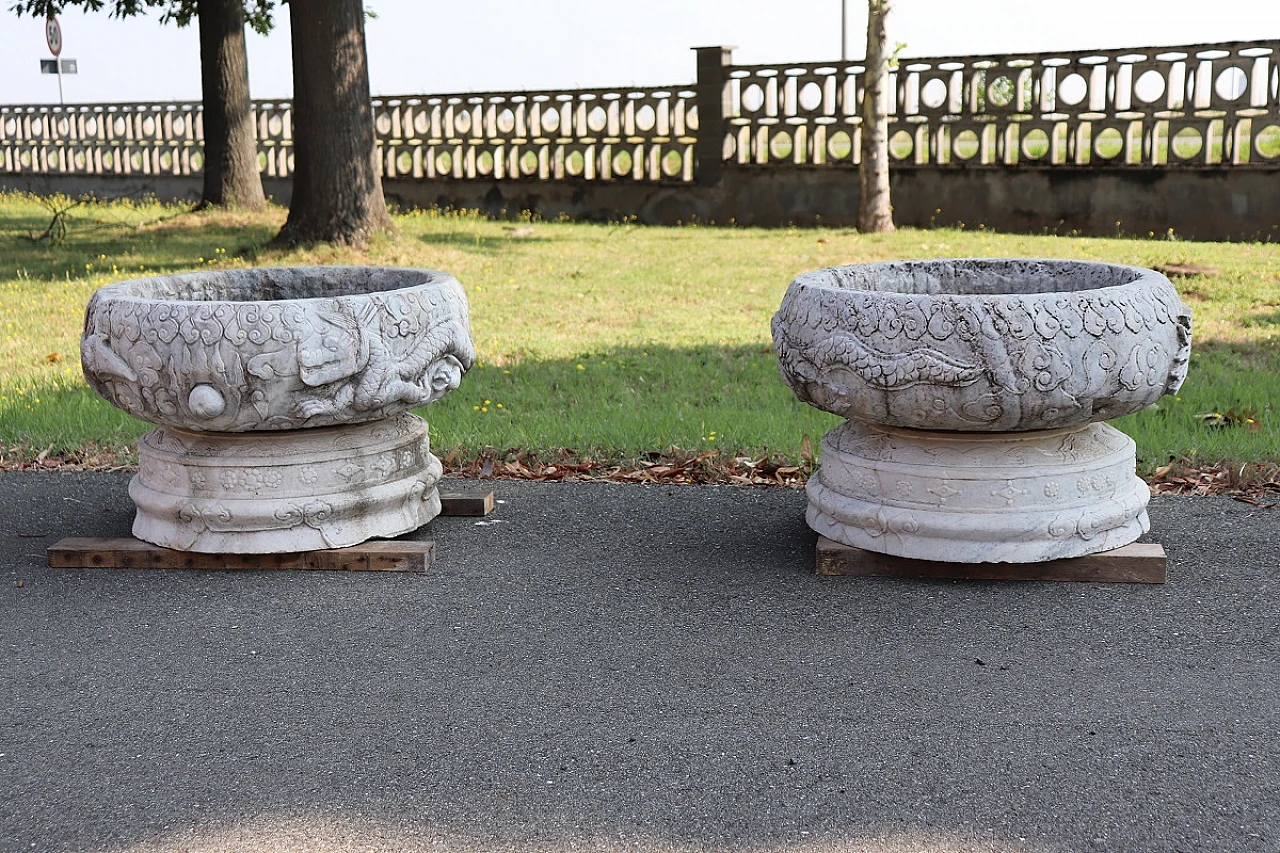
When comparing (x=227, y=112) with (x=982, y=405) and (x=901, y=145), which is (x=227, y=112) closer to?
(x=901, y=145)

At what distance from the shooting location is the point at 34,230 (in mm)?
15203

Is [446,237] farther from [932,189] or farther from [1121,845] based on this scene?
[1121,845]

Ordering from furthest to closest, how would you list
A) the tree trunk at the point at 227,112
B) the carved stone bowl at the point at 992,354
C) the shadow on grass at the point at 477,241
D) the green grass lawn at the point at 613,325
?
the tree trunk at the point at 227,112
the shadow on grass at the point at 477,241
the green grass lawn at the point at 613,325
the carved stone bowl at the point at 992,354

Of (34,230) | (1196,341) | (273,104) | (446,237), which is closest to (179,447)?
(1196,341)

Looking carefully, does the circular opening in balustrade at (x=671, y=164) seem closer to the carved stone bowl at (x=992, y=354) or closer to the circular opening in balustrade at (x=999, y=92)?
the circular opening in balustrade at (x=999, y=92)

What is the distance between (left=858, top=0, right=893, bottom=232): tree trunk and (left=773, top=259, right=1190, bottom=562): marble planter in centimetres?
932

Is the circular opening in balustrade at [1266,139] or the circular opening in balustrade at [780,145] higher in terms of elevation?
the circular opening in balustrade at [780,145]

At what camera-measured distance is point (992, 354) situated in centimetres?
370

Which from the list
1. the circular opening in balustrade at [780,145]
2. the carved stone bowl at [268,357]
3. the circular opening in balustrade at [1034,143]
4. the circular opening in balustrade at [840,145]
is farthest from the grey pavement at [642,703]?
the circular opening in balustrade at [780,145]

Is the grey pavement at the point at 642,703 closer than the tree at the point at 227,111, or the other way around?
the grey pavement at the point at 642,703

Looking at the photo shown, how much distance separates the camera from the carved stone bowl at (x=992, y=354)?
12.1 feet

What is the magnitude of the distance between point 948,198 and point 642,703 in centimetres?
1174

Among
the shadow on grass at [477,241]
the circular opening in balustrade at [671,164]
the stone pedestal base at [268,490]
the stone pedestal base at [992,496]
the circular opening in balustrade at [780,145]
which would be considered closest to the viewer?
the stone pedestal base at [992,496]

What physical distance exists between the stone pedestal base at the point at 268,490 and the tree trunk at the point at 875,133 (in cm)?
992
